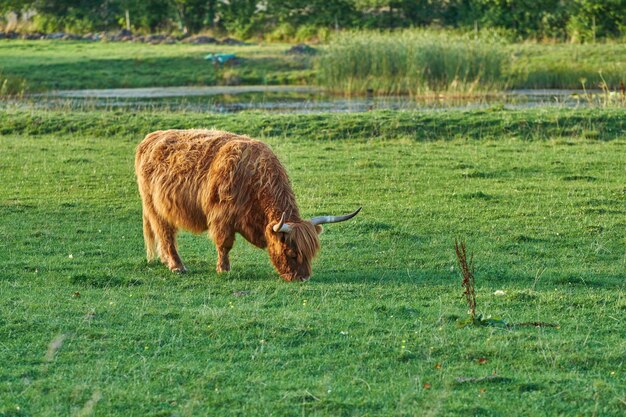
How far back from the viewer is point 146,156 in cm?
1101

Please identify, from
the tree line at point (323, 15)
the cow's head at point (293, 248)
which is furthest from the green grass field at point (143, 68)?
the cow's head at point (293, 248)

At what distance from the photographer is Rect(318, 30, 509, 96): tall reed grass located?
2864 cm

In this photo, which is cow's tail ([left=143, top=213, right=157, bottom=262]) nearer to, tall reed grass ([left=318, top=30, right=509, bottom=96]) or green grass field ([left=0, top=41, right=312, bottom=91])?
tall reed grass ([left=318, top=30, right=509, bottom=96])

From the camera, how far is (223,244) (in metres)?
10.2

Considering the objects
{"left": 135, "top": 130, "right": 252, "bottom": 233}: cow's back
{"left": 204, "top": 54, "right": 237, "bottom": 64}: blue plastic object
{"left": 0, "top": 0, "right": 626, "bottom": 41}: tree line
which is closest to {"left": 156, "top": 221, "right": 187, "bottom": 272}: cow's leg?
{"left": 135, "top": 130, "right": 252, "bottom": 233}: cow's back

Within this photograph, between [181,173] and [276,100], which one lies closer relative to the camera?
[181,173]

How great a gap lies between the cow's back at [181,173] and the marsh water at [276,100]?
1381cm

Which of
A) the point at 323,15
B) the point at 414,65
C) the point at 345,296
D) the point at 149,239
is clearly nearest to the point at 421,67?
the point at 414,65

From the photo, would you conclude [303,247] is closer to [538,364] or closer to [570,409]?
[538,364]

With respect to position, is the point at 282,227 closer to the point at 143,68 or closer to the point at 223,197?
the point at 223,197

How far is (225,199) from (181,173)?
2.21 ft

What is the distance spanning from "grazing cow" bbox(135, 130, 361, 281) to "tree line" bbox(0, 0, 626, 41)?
31394 mm

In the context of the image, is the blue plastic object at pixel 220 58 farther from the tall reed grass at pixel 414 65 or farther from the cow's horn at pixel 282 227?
the cow's horn at pixel 282 227

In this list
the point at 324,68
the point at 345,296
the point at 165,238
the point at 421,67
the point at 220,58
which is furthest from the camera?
the point at 220,58
